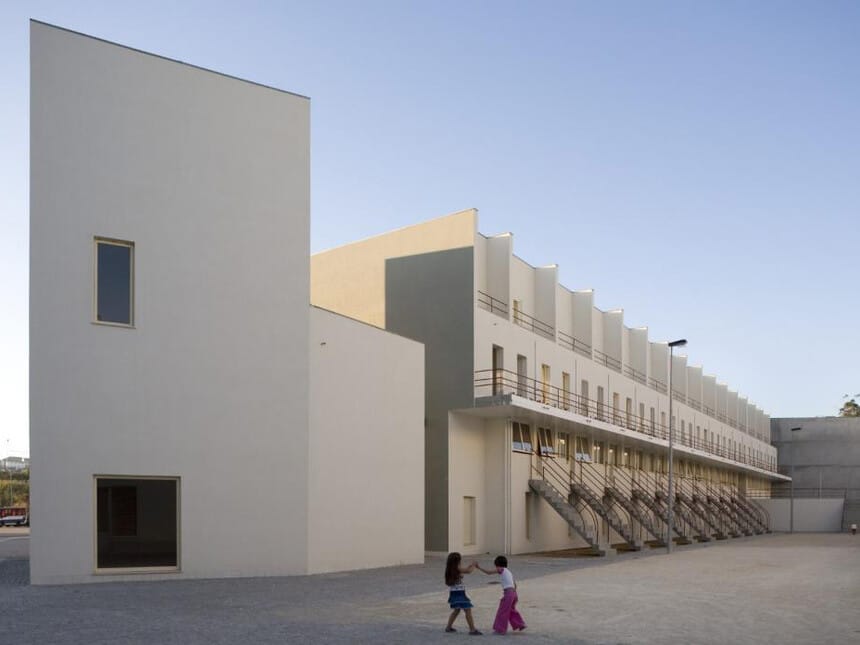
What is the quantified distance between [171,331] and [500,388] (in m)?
15.1

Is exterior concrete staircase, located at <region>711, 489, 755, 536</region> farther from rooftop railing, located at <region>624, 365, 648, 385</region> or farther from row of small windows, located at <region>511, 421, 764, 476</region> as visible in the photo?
rooftop railing, located at <region>624, 365, 648, 385</region>

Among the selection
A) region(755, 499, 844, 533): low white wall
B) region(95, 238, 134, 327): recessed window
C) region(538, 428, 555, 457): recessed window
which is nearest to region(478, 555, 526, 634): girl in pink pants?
region(95, 238, 134, 327): recessed window

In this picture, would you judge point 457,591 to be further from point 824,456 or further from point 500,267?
point 824,456

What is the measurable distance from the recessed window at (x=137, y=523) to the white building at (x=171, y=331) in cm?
3

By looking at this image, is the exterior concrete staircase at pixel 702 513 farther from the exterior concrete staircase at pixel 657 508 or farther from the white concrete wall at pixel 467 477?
the white concrete wall at pixel 467 477

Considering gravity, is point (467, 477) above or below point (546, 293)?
below

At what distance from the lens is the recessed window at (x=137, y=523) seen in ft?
61.2

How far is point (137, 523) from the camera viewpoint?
19.1m

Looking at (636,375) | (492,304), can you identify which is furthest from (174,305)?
(636,375)

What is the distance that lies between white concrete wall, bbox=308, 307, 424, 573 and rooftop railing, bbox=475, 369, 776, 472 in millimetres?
4084

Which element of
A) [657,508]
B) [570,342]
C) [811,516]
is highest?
[570,342]

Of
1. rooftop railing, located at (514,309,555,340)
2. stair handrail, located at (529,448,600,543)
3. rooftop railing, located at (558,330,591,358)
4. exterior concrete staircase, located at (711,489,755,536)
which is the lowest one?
exterior concrete staircase, located at (711,489,755,536)

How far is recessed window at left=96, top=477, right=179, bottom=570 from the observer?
18641mm

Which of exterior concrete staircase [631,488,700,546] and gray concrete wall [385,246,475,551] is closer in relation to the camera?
gray concrete wall [385,246,475,551]
